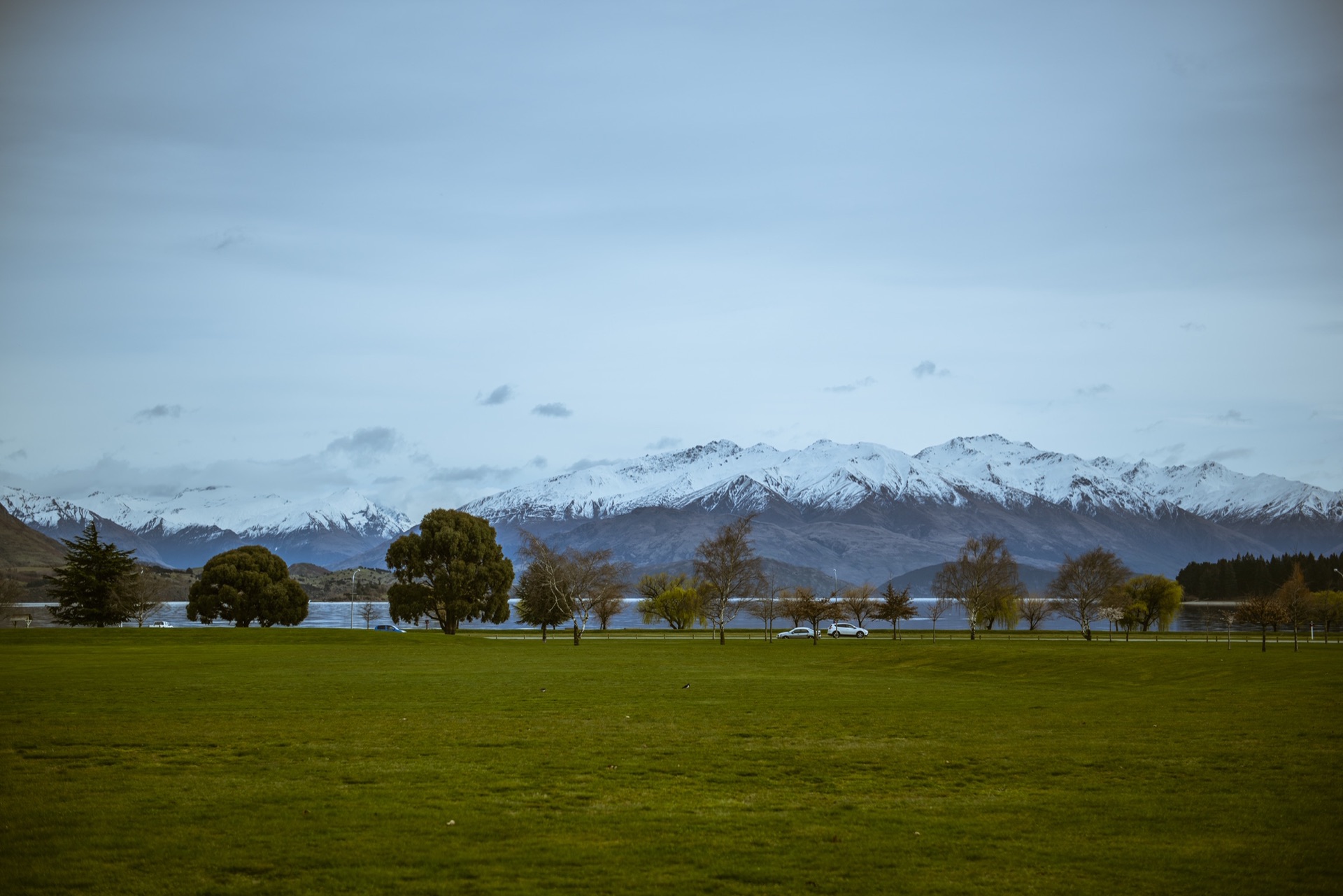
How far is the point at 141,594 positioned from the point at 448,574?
38.0 meters

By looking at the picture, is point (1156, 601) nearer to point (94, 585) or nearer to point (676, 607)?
point (676, 607)

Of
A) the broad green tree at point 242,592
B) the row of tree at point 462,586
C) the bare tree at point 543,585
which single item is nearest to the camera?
the bare tree at point 543,585

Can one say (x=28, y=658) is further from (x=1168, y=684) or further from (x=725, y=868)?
(x=1168, y=684)

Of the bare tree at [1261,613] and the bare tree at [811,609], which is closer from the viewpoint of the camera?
the bare tree at [1261,613]

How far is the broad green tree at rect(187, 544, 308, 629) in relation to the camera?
8831 cm

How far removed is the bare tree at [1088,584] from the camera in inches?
3984

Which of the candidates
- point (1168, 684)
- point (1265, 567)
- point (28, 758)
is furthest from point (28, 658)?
point (1265, 567)

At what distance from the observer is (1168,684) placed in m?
36.7

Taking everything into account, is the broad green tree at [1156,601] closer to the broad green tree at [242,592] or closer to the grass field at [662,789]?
the grass field at [662,789]

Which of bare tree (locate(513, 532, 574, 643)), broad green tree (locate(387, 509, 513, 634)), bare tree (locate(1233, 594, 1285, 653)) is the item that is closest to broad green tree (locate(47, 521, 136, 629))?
broad green tree (locate(387, 509, 513, 634))

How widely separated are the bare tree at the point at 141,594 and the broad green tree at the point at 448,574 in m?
20.9

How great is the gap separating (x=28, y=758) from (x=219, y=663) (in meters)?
28.7

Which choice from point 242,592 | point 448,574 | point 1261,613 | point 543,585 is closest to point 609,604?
point 543,585

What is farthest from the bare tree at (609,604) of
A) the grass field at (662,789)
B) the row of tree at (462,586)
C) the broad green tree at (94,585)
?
the grass field at (662,789)
